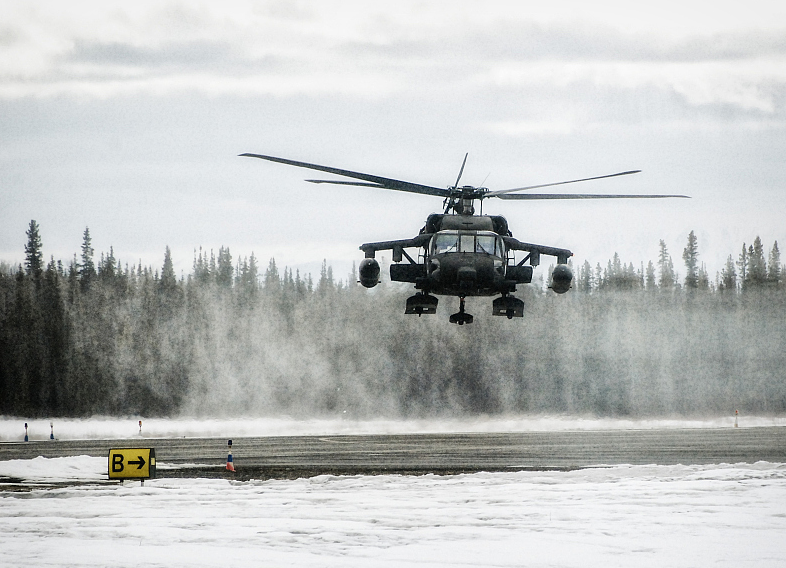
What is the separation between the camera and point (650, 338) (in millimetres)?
96250

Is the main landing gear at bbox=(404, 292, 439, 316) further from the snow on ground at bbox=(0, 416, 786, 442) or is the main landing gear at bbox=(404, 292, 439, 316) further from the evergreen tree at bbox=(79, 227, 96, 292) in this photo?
the evergreen tree at bbox=(79, 227, 96, 292)

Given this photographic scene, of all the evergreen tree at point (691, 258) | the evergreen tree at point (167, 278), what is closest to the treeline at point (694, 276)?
the evergreen tree at point (691, 258)

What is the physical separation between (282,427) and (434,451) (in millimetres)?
27069

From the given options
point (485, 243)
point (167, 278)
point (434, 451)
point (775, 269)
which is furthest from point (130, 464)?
point (775, 269)

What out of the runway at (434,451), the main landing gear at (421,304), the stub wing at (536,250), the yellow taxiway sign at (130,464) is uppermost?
the stub wing at (536,250)

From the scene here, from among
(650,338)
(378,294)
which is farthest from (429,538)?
(378,294)

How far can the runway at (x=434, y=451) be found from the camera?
3200 centimetres

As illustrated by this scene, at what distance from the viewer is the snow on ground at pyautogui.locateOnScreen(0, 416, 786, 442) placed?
177 ft

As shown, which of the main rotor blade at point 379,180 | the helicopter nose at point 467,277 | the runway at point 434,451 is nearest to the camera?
the main rotor blade at point 379,180

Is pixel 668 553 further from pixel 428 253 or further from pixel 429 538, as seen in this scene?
pixel 428 253

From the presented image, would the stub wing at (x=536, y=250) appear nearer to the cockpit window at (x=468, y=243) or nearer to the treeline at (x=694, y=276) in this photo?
the cockpit window at (x=468, y=243)

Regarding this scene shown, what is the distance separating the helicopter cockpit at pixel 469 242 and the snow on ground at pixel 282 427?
35.8 m

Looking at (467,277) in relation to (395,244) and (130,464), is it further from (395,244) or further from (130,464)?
(130,464)

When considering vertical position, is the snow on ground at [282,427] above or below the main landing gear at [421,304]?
below
